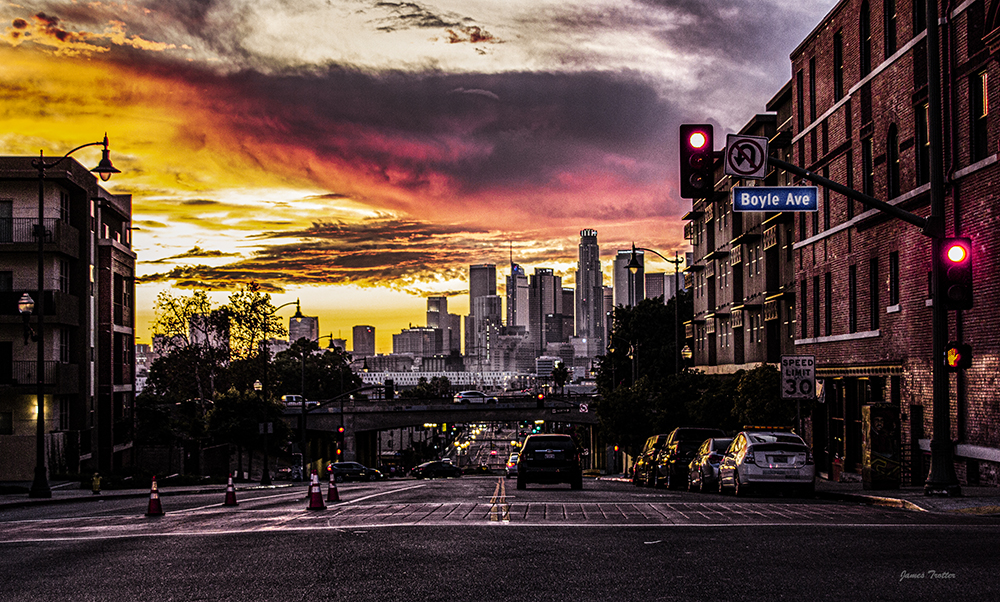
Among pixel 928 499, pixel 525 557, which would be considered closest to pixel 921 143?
pixel 928 499

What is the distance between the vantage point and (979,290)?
25297 mm

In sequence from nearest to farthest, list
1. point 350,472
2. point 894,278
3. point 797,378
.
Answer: point 797,378
point 894,278
point 350,472

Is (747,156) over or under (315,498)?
over

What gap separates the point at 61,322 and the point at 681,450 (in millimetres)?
30916

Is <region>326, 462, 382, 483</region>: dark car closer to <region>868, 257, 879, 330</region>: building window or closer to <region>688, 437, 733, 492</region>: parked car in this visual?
<region>868, 257, 879, 330</region>: building window

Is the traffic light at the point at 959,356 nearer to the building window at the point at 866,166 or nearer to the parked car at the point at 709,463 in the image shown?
the parked car at the point at 709,463

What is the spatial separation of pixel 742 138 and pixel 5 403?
130ft

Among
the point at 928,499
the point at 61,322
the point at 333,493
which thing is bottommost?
the point at 333,493

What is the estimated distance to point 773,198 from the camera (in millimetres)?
20359

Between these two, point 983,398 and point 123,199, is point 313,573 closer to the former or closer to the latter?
point 983,398

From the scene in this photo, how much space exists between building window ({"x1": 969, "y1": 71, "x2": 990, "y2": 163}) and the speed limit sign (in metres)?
6.66

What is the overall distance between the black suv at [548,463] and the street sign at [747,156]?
12.4 m

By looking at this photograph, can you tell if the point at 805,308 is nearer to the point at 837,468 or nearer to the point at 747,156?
the point at 837,468

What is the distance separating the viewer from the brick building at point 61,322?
47.0 m
